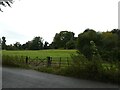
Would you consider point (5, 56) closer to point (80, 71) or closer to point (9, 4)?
point (9, 4)

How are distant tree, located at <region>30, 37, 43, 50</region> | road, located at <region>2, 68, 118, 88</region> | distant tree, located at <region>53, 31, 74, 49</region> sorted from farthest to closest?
distant tree, located at <region>53, 31, 74, 49</region>, distant tree, located at <region>30, 37, 43, 50</region>, road, located at <region>2, 68, 118, 88</region>

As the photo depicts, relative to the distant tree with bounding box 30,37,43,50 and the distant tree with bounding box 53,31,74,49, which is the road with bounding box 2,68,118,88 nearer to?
the distant tree with bounding box 30,37,43,50

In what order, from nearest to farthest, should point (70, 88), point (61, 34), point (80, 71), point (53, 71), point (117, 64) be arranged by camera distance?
point (70, 88), point (117, 64), point (80, 71), point (53, 71), point (61, 34)

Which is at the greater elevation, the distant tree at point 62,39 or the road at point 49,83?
the distant tree at point 62,39

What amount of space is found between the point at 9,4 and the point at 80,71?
883 centimetres

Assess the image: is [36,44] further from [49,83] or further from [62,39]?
[49,83]

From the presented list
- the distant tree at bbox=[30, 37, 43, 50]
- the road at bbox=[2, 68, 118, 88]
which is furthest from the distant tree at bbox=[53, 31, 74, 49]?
the road at bbox=[2, 68, 118, 88]

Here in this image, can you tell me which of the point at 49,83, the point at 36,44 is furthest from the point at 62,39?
the point at 49,83

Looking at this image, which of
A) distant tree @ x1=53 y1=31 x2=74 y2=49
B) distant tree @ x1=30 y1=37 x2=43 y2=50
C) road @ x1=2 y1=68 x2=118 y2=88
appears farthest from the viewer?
distant tree @ x1=53 y1=31 x2=74 y2=49

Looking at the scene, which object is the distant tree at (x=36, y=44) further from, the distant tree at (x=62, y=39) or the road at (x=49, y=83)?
the road at (x=49, y=83)

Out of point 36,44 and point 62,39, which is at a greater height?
point 62,39

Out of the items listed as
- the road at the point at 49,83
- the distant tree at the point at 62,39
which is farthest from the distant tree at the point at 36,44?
the road at the point at 49,83

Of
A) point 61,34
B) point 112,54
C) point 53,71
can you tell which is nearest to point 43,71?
point 53,71

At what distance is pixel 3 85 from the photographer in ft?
50.1
